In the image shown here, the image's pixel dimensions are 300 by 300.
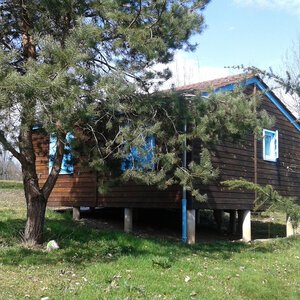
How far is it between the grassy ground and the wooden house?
1610mm

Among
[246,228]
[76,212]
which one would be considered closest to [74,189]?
[76,212]

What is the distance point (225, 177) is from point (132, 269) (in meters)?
6.28

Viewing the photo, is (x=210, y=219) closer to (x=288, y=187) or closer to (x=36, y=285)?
(x=288, y=187)

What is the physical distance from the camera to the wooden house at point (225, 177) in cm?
1294

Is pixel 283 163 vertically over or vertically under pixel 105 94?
under

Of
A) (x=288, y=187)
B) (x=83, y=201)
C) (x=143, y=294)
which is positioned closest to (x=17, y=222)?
(x=83, y=201)

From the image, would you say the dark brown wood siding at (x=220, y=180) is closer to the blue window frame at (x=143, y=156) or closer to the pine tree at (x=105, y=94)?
the pine tree at (x=105, y=94)

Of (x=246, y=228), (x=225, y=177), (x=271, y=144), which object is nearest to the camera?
(x=225, y=177)

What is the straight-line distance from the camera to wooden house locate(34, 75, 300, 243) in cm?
1294

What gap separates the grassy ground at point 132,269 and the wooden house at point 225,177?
161 cm

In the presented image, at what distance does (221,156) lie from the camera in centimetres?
1405

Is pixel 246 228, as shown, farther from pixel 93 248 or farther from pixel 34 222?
pixel 34 222

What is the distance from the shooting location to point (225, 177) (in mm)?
14078

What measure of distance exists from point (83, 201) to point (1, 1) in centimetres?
752
